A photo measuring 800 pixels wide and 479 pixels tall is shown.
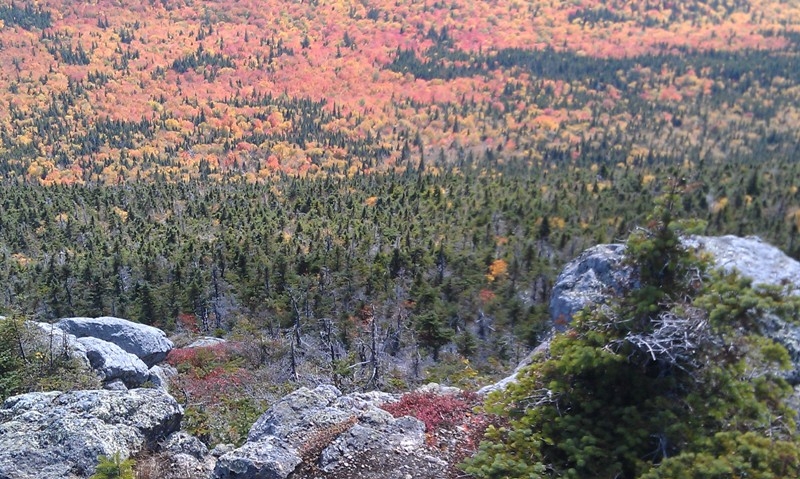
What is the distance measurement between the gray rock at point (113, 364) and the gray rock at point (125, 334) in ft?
19.4

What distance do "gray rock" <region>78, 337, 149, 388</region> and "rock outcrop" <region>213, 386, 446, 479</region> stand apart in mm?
10849

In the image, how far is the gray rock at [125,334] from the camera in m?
27.6

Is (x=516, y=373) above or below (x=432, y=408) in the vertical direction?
above

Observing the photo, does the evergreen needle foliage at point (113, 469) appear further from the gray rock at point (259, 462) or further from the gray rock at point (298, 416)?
the gray rock at point (298, 416)

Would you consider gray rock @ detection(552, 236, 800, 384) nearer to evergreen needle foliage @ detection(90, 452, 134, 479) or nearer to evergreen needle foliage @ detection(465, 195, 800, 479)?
evergreen needle foliage @ detection(465, 195, 800, 479)

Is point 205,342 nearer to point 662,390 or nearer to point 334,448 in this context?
point 334,448

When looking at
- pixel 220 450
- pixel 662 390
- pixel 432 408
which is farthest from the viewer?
pixel 220 450

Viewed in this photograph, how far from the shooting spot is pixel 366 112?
7687 inches

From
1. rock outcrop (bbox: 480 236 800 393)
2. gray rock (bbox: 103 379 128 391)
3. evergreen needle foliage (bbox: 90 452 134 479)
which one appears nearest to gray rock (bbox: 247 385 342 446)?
evergreen needle foliage (bbox: 90 452 134 479)

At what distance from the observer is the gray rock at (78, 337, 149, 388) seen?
2064cm

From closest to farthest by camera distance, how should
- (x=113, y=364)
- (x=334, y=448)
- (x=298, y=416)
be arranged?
(x=334, y=448), (x=298, y=416), (x=113, y=364)

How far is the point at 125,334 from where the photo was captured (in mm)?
28250

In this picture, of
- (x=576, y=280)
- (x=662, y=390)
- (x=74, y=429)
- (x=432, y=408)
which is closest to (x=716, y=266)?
(x=662, y=390)

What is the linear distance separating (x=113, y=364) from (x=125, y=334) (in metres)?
7.64
